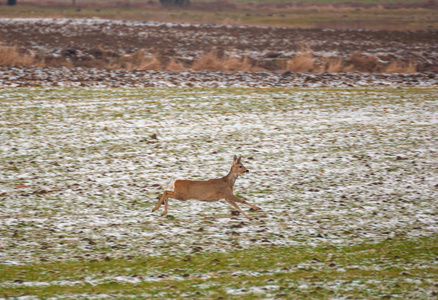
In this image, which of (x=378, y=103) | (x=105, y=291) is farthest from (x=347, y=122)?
(x=105, y=291)

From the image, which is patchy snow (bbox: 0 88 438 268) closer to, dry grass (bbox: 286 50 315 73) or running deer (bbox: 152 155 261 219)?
running deer (bbox: 152 155 261 219)

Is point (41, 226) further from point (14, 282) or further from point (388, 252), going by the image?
point (388, 252)

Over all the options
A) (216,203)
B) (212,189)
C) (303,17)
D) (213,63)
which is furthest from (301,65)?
(303,17)

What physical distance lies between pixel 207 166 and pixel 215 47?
24171 mm

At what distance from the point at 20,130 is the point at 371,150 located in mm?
10360

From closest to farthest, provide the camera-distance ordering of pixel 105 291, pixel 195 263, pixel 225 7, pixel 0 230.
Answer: pixel 105 291 < pixel 195 263 < pixel 0 230 < pixel 225 7

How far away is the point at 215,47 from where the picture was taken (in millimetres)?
37844

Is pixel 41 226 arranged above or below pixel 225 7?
below

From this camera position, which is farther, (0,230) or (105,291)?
(0,230)

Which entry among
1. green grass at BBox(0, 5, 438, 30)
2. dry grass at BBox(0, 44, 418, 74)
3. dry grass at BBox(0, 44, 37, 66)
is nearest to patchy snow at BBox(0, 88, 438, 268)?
dry grass at BBox(0, 44, 418, 74)

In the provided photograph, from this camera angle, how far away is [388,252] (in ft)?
33.0

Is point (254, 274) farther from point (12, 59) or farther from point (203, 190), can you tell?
point (12, 59)

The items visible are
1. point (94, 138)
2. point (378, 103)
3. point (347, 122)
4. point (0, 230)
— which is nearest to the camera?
point (0, 230)

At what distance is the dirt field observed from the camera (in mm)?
30359
